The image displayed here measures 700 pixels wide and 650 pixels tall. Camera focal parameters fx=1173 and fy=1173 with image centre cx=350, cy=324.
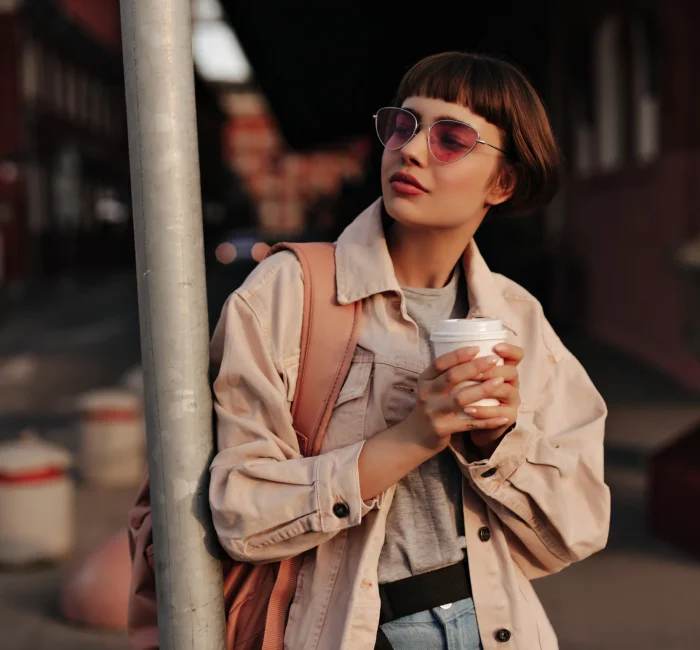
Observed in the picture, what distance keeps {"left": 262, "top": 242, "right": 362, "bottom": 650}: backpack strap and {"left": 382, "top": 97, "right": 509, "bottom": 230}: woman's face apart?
0.21 metres

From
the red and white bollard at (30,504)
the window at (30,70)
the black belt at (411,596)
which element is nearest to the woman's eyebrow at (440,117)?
the black belt at (411,596)

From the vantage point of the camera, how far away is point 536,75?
16578mm

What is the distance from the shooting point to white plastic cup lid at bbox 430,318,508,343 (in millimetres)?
1819

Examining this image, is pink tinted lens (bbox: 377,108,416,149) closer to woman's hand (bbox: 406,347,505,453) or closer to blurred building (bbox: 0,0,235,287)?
woman's hand (bbox: 406,347,505,453)

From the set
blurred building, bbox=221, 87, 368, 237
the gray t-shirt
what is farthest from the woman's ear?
blurred building, bbox=221, 87, 368, 237

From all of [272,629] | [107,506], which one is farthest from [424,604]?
[107,506]

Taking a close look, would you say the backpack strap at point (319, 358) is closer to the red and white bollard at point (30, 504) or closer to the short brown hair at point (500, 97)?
the short brown hair at point (500, 97)

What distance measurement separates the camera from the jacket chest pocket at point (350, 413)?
2021 mm

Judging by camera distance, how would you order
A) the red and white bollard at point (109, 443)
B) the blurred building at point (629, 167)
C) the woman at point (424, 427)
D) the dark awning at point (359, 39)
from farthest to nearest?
the blurred building at point (629, 167)
the dark awning at point (359, 39)
the red and white bollard at point (109, 443)
the woman at point (424, 427)

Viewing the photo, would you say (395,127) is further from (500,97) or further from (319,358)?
(319,358)

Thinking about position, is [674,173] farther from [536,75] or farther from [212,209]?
[212,209]

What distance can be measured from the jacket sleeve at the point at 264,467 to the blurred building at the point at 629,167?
30.8 feet

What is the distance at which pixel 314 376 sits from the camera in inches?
79.4

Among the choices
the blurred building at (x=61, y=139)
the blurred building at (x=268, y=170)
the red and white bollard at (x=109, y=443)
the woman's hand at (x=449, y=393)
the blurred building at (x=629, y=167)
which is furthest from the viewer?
the blurred building at (x=268, y=170)
